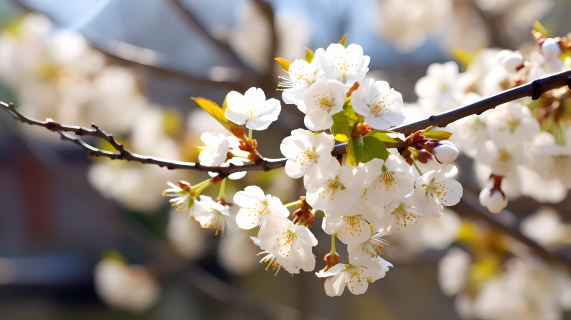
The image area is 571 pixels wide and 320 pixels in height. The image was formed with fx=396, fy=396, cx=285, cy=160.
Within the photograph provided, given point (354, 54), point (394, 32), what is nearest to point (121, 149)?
point (354, 54)

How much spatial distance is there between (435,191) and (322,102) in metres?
0.13

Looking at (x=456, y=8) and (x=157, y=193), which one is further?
(x=157, y=193)

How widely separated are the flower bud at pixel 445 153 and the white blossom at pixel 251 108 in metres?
0.15

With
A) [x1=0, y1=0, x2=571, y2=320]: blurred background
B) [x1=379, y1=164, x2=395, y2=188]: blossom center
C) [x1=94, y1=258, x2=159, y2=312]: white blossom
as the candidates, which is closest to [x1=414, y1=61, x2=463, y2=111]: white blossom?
[x1=0, y1=0, x2=571, y2=320]: blurred background

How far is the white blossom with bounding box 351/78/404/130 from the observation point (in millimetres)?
332

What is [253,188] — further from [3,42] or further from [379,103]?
[3,42]

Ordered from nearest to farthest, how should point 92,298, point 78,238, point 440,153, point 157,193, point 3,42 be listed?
1. point 440,153
2. point 3,42
3. point 157,193
4. point 92,298
5. point 78,238

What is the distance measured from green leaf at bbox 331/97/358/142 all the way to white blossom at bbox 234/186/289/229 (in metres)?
0.08

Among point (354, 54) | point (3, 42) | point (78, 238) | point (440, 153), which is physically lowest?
point (78, 238)

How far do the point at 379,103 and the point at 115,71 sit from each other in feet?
4.87

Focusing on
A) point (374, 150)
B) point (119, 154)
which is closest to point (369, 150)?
point (374, 150)

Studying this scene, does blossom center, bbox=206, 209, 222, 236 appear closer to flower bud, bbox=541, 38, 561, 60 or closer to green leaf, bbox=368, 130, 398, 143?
green leaf, bbox=368, 130, 398, 143

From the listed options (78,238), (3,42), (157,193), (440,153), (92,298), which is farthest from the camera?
(78,238)

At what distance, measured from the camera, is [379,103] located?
340mm
